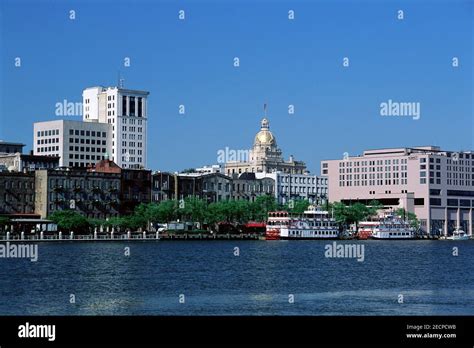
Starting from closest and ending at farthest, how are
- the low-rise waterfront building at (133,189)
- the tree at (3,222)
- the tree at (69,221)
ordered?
the tree at (3,222) < the tree at (69,221) < the low-rise waterfront building at (133,189)

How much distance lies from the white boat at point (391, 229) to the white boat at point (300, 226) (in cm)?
727

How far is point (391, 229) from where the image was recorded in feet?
482

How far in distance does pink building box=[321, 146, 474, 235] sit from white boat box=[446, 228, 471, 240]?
2534mm

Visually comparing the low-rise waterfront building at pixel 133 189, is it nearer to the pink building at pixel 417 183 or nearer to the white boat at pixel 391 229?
the white boat at pixel 391 229

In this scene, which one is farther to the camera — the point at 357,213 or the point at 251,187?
the point at 251,187

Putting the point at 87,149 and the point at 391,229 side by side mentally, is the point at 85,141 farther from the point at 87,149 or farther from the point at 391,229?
the point at 391,229

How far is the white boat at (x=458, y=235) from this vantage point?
16974 centimetres

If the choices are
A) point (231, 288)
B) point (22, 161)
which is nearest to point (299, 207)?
point (22, 161)

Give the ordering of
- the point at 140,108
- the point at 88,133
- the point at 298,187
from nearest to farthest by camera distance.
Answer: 1. the point at 88,133
2. the point at 298,187
3. the point at 140,108

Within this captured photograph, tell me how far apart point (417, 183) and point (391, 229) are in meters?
30.7

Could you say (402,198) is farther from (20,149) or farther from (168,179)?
(20,149)

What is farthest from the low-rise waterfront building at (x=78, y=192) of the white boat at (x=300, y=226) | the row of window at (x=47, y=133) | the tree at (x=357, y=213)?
→ the tree at (x=357, y=213)

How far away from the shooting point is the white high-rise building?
18588 cm
